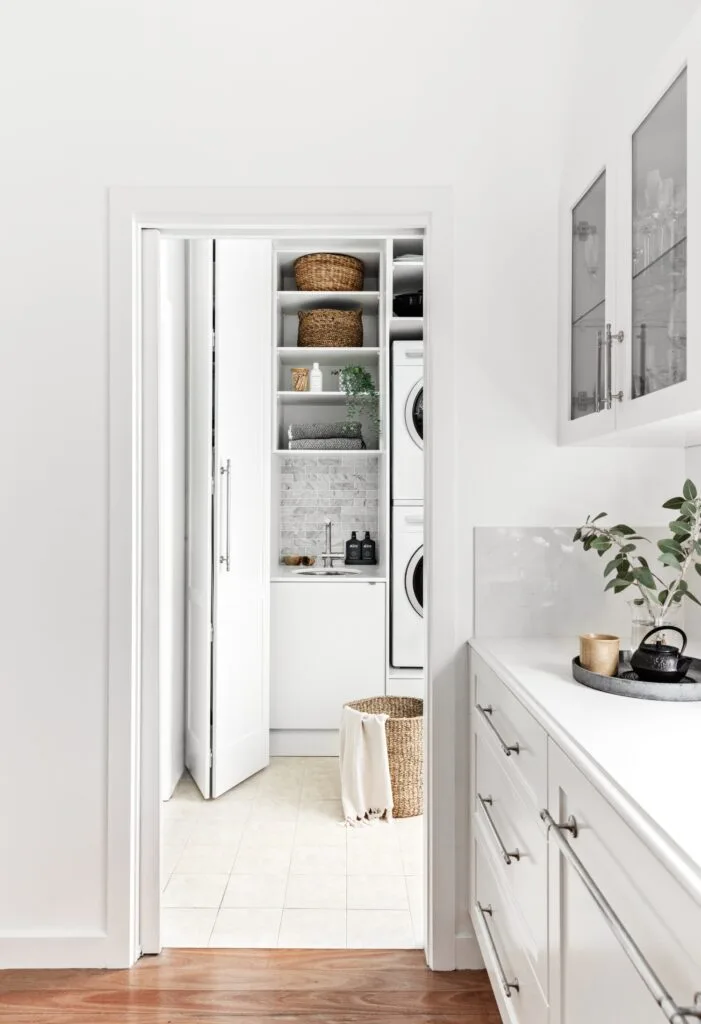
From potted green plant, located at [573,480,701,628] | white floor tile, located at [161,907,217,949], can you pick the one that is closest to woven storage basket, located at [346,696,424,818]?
white floor tile, located at [161,907,217,949]

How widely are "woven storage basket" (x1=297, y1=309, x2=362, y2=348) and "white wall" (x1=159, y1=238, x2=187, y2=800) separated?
0.82 metres

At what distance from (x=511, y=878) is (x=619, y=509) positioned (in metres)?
1.02

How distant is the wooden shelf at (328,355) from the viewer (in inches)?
154

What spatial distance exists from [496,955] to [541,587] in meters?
0.90

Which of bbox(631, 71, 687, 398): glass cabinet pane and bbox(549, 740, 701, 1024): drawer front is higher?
bbox(631, 71, 687, 398): glass cabinet pane

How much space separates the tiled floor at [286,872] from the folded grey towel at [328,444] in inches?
64.0

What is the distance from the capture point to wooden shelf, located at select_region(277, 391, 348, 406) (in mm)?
3936

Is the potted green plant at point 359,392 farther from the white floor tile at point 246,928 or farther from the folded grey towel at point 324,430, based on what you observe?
the white floor tile at point 246,928

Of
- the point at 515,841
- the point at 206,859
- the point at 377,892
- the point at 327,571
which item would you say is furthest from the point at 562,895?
the point at 327,571

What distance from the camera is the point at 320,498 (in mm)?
4277

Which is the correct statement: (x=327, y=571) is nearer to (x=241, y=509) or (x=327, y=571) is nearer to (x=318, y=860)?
(x=241, y=509)

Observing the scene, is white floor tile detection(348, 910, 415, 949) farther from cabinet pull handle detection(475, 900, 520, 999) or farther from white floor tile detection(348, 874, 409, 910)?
cabinet pull handle detection(475, 900, 520, 999)

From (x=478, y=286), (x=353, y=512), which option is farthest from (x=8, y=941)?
(x=353, y=512)

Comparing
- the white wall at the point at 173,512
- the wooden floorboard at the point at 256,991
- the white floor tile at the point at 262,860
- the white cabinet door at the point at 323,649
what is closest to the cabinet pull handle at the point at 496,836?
the wooden floorboard at the point at 256,991
